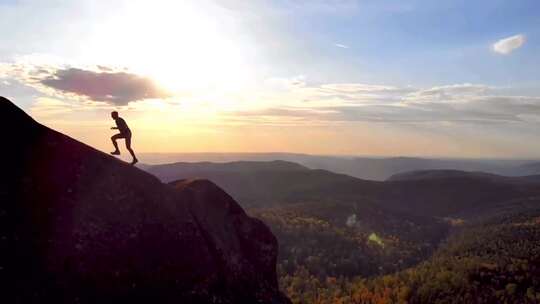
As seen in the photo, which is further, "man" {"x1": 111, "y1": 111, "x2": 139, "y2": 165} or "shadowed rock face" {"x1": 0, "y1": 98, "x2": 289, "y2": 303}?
"man" {"x1": 111, "y1": 111, "x2": 139, "y2": 165}

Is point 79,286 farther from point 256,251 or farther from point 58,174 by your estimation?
point 256,251

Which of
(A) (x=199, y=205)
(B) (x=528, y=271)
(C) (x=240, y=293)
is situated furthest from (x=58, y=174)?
(B) (x=528, y=271)

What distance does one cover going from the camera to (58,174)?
2952 centimetres

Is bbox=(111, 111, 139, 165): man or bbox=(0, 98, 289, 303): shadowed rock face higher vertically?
bbox=(111, 111, 139, 165): man

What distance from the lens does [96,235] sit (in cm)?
2867

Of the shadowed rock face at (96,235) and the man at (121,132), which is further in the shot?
the man at (121,132)

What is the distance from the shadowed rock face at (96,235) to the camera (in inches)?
995

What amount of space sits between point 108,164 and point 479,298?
15676cm

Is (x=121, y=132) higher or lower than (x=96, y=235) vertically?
higher

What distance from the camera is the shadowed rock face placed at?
25266mm

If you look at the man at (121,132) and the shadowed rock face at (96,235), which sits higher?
the man at (121,132)

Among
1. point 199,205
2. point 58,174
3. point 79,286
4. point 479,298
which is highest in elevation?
point 58,174

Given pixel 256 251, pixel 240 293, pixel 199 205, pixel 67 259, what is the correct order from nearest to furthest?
pixel 67 259
pixel 240 293
pixel 199 205
pixel 256 251

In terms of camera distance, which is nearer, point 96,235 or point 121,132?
point 96,235
